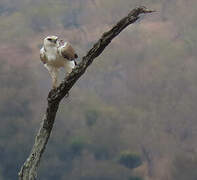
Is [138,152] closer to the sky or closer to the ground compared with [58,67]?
closer to the sky

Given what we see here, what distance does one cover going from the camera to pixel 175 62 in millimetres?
52844

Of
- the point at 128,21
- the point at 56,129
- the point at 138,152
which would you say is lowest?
Result: the point at 128,21

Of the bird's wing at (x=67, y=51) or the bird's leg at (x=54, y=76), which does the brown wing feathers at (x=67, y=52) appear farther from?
the bird's leg at (x=54, y=76)

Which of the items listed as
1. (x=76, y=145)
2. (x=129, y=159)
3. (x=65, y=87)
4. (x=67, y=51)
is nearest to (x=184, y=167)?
(x=129, y=159)

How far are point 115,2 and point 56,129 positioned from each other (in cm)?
1410

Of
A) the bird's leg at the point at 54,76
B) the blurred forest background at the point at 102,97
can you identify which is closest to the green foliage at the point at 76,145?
the blurred forest background at the point at 102,97

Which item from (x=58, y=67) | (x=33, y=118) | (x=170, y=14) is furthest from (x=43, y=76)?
(x=58, y=67)

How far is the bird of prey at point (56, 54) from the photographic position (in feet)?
29.5

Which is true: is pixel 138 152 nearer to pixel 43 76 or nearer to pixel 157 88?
pixel 157 88

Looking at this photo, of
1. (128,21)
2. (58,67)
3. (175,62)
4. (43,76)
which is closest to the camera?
(128,21)

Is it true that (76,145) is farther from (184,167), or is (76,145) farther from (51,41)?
(51,41)

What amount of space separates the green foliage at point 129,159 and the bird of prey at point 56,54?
41.9 m

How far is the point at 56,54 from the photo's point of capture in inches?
359

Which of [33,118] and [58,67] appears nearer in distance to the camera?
[58,67]
